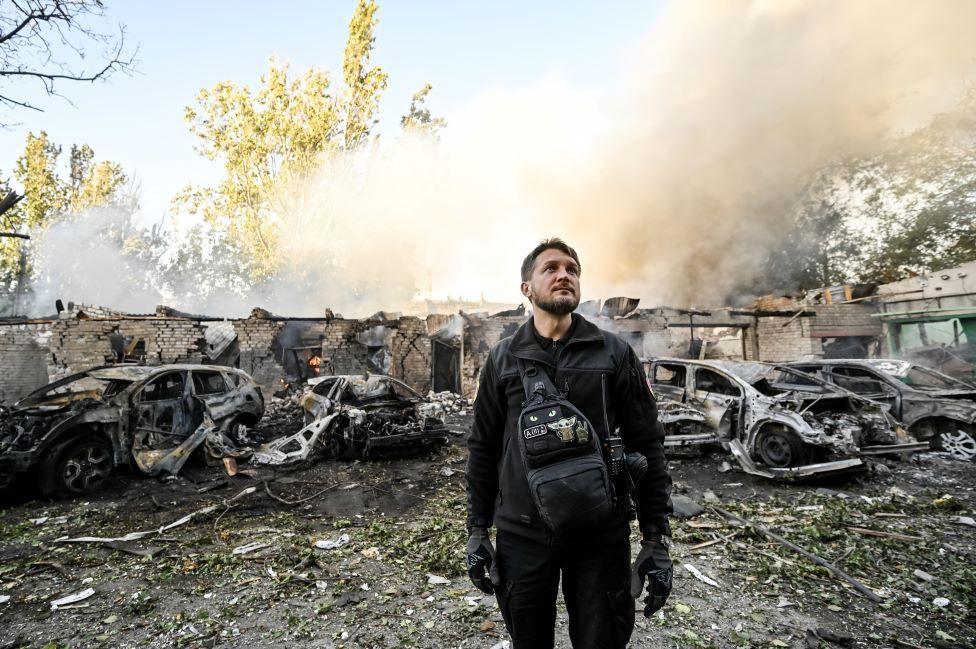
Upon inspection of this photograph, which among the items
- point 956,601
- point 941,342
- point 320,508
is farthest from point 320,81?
point 941,342

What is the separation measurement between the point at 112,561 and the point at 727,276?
17.3m

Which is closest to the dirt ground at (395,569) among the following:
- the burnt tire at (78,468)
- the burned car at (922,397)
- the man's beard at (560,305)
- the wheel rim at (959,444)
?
the burnt tire at (78,468)

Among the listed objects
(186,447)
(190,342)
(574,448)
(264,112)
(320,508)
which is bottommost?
(320,508)

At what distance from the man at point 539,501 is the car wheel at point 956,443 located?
7.45 metres

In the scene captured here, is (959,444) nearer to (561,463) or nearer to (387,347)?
(561,463)

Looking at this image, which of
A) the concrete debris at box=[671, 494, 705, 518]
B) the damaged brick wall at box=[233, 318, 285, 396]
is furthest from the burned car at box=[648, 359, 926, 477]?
the damaged brick wall at box=[233, 318, 285, 396]

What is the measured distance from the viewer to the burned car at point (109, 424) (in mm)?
4676

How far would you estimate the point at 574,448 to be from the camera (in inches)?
55.0

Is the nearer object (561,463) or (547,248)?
(561,463)

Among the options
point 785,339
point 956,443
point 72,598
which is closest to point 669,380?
point 956,443

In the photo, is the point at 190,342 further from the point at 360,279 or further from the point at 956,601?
the point at 956,601

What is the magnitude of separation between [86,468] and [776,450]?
324 inches

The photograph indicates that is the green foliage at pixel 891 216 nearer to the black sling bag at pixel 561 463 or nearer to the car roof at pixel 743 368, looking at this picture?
the car roof at pixel 743 368

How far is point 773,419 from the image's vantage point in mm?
5574
